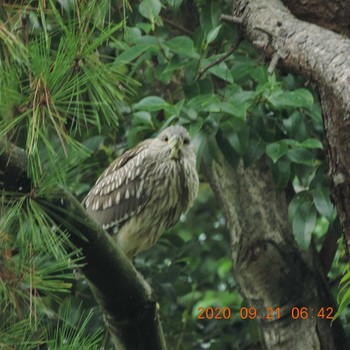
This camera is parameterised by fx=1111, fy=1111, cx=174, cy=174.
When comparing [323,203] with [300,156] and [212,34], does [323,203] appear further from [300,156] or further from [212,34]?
[212,34]

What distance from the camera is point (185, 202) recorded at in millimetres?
5867


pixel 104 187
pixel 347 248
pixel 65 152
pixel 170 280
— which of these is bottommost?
pixel 170 280

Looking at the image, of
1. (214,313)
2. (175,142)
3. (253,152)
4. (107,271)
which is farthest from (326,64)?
(214,313)

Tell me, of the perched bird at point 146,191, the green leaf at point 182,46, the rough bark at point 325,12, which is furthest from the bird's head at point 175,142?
the rough bark at point 325,12

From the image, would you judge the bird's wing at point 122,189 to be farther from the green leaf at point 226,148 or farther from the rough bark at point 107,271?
the rough bark at point 107,271

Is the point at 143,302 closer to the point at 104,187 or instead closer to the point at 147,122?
the point at 147,122

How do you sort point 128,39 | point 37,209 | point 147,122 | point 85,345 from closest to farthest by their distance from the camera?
point 37,209 → point 85,345 → point 128,39 → point 147,122

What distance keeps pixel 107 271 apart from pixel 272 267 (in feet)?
6.02

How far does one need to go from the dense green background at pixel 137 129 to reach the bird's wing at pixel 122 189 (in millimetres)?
149

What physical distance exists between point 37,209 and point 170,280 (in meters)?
2.76

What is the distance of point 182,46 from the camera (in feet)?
16.2

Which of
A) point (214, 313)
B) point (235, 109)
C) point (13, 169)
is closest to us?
point (13, 169)

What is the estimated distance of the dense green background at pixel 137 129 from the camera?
10.9 feet

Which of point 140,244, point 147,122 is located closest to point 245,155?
point 147,122
